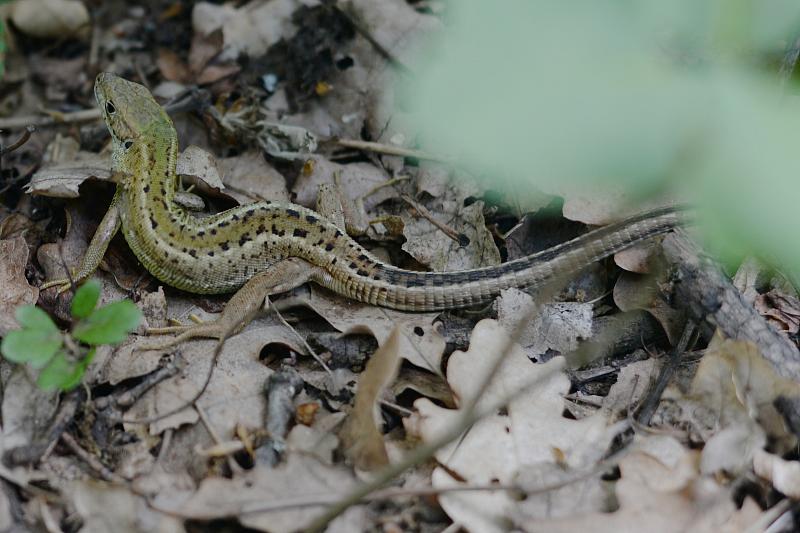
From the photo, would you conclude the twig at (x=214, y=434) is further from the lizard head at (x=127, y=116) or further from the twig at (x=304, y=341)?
the lizard head at (x=127, y=116)

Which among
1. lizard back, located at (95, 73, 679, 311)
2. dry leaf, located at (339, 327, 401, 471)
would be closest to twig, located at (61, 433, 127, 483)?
dry leaf, located at (339, 327, 401, 471)

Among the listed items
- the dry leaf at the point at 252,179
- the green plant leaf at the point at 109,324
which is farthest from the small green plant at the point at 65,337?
the dry leaf at the point at 252,179

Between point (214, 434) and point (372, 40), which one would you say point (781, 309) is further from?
point (372, 40)

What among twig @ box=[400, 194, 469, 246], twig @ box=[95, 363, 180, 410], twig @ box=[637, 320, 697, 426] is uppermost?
twig @ box=[637, 320, 697, 426]

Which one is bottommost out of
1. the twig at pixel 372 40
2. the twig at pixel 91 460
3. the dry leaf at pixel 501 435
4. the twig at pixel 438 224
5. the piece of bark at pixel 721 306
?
the twig at pixel 91 460

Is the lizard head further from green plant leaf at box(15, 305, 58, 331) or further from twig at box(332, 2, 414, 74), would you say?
green plant leaf at box(15, 305, 58, 331)

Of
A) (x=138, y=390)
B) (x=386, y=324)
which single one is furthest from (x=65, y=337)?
(x=386, y=324)
